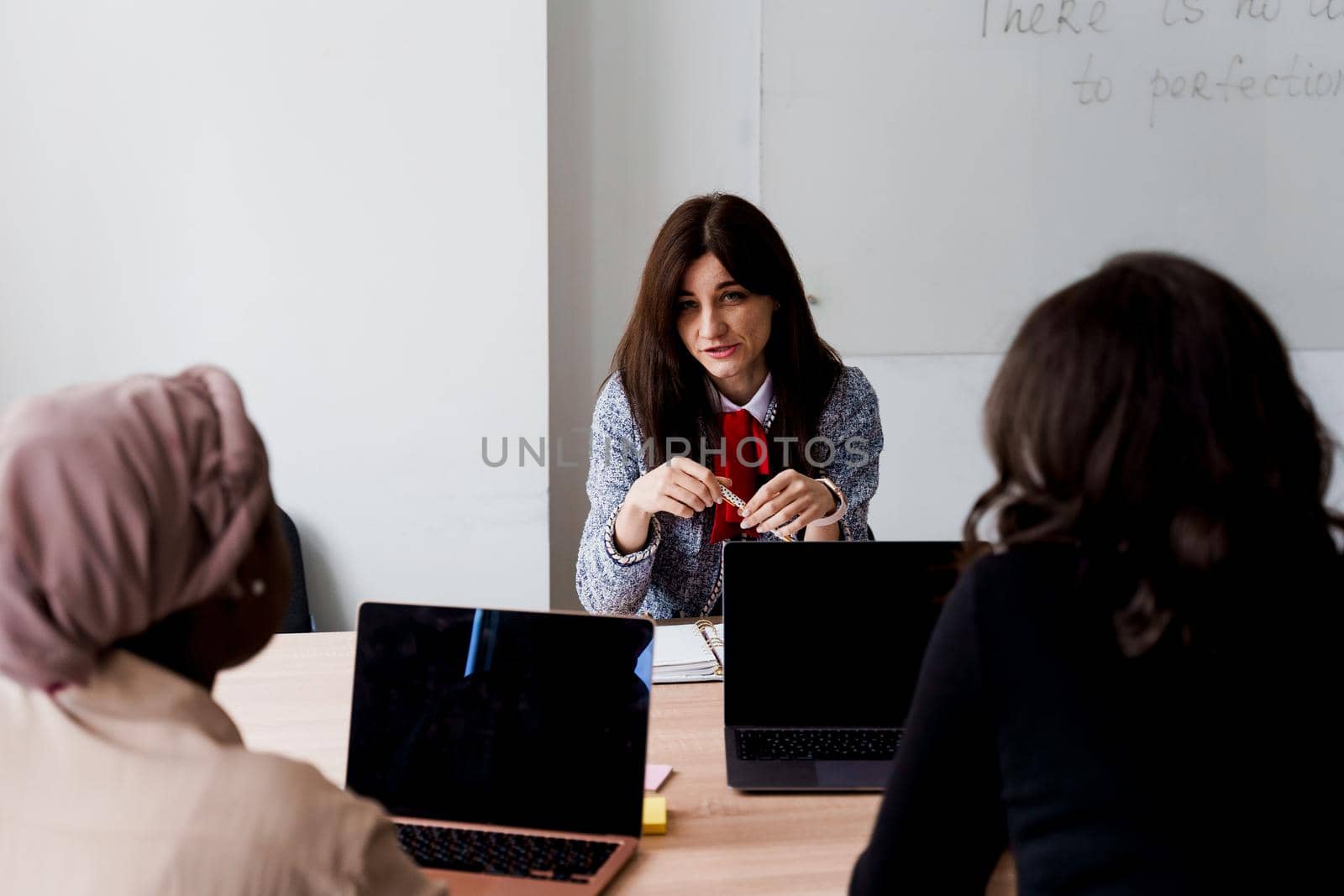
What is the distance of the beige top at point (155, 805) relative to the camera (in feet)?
2.32

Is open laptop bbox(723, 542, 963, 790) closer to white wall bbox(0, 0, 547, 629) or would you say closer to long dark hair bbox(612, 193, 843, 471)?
long dark hair bbox(612, 193, 843, 471)

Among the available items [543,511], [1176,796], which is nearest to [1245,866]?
[1176,796]

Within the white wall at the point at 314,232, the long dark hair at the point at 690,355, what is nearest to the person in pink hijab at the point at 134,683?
the long dark hair at the point at 690,355

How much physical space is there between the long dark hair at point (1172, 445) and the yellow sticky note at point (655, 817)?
579 millimetres

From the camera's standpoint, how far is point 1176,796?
0.77m

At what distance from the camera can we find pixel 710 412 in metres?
2.18

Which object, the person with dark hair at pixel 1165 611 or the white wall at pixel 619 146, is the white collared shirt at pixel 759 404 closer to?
the white wall at pixel 619 146

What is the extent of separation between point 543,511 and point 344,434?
1.69 feet

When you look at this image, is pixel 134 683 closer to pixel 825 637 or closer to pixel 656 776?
pixel 656 776

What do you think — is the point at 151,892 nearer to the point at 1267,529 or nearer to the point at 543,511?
the point at 1267,529

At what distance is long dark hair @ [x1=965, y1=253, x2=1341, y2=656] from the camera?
78 centimetres

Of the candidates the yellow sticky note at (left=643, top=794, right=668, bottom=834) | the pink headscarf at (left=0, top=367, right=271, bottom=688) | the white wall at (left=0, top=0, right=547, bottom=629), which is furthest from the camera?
the white wall at (left=0, top=0, right=547, bottom=629)

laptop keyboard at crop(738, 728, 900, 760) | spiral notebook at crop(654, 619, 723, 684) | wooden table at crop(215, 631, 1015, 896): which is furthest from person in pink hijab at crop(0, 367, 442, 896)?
spiral notebook at crop(654, 619, 723, 684)

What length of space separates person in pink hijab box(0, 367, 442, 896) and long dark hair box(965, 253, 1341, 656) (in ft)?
1.80
